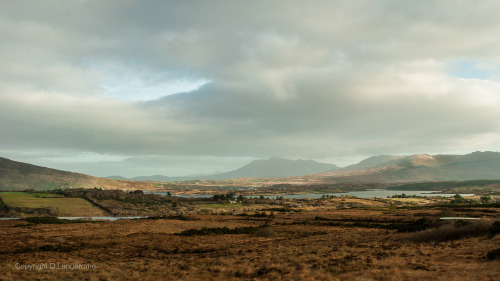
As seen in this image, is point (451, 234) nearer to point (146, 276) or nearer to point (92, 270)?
point (146, 276)

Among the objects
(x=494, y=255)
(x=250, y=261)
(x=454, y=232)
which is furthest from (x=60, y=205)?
(x=494, y=255)

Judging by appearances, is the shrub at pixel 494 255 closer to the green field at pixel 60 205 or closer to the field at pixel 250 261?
the field at pixel 250 261

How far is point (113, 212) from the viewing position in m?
111

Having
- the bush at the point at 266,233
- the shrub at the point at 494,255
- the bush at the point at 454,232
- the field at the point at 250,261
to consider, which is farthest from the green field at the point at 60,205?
the shrub at the point at 494,255

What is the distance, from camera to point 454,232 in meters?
34.2

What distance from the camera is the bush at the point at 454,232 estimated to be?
33375 millimetres

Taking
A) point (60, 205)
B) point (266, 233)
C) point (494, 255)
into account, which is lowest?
point (60, 205)

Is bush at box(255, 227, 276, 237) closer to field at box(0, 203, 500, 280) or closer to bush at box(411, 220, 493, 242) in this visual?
field at box(0, 203, 500, 280)

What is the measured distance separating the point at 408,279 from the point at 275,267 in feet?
29.4

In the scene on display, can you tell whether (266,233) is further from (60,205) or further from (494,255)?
(60,205)

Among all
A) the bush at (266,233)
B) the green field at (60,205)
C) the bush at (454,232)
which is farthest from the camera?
the green field at (60,205)

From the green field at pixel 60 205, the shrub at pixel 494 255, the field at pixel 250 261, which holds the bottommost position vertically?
the green field at pixel 60 205

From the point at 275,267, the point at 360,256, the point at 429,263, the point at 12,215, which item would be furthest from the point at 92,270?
the point at 12,215

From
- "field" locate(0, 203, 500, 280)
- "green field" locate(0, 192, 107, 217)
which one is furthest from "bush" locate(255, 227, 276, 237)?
"green field" locate(0, 192, 107, 217)
